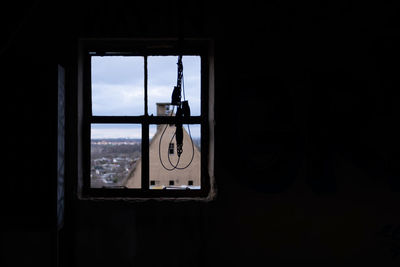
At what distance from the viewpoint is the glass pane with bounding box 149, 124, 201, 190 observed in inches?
89.9

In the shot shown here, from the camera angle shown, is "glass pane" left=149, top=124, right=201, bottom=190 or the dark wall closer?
the dark wall

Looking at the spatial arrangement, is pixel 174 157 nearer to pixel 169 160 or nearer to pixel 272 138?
pixel 169 160

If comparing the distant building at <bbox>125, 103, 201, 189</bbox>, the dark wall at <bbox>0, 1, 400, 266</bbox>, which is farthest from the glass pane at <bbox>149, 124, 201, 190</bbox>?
the dark wall at <bbox>0, 1, 400, 266</bbox>

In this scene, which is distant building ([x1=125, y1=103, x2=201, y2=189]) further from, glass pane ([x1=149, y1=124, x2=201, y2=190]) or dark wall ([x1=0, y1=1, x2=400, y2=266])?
dark wall ([x1=0, y1=1, x2=400, y2=266])

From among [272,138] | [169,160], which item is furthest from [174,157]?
[272,138]

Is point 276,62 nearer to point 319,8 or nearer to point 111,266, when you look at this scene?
point 319,8

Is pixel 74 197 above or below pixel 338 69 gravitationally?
below

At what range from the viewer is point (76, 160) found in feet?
7.08

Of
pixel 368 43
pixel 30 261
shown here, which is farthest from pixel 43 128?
pixel 368 43

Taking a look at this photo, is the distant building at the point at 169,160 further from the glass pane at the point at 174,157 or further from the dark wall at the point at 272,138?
the dark wall at the point at 272,138

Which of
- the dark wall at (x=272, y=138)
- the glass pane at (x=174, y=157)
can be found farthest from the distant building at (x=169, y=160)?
the dark wall at (x=272, y=138)

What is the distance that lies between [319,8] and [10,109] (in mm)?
2558

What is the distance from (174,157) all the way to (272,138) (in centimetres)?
90

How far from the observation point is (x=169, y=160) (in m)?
2.40
